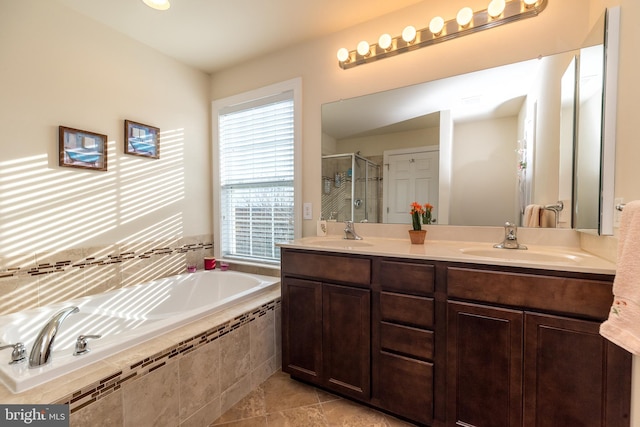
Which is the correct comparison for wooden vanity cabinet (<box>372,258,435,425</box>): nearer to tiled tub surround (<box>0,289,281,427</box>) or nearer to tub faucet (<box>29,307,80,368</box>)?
tiled tub surround (<box>0,289,281,427</box>)

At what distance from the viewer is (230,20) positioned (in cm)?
200

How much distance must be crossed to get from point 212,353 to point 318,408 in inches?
27.6

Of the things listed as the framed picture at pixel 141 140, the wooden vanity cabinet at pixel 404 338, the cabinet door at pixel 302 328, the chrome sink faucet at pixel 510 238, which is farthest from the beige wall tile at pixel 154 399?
the chrome sink faucet at pixel 510 238

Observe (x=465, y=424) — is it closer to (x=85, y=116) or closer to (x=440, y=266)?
(x=440, y=266)

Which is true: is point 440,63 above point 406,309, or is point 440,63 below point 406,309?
above

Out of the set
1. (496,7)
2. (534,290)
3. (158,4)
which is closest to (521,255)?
(534,290)

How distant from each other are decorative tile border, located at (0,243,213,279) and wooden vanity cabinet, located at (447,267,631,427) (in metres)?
2.29

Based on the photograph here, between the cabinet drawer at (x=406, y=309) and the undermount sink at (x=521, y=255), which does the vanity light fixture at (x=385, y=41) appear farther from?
the cabinet drawer at (x=406, y=309)

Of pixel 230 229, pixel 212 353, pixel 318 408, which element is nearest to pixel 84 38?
pixel 230 229

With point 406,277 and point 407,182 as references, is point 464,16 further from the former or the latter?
point 406,277

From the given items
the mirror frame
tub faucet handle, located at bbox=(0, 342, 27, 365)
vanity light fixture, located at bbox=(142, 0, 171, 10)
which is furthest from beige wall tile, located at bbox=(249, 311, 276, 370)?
vanity light fixture, located at bbox=(142, 0, 171, 10)

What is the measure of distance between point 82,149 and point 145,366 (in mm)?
1596

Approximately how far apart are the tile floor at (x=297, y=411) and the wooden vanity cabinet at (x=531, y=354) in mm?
473

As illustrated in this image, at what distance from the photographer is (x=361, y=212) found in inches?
82.1
